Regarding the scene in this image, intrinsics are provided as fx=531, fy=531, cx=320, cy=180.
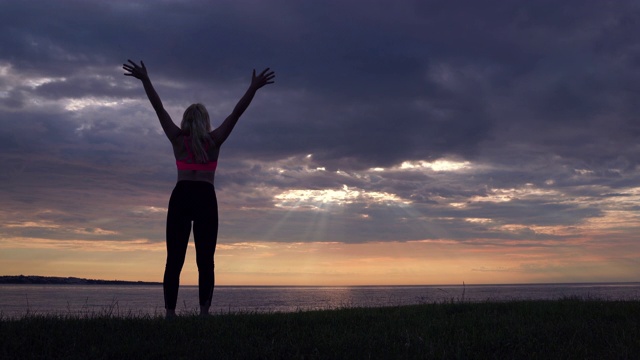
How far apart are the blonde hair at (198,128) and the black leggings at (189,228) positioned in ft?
1.65

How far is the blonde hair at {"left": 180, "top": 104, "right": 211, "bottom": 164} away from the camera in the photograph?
8828 mm

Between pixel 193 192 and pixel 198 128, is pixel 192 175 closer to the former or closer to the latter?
pixel 193 192

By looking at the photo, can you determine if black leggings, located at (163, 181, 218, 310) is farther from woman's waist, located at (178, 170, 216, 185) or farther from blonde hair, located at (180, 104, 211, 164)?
blonde hair, located at (180, 104, 211, 164)

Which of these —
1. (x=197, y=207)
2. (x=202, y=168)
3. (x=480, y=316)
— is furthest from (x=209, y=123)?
(x=480, y=316)

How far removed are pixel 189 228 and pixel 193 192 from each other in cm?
67

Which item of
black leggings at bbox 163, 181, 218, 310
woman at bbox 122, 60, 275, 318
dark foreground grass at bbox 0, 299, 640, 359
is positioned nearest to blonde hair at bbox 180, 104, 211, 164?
woman at bbox 122, 60, 275, 318

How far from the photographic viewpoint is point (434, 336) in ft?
26.0

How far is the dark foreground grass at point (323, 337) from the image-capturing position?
6.85m

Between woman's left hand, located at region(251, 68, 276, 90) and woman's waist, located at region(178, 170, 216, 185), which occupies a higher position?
woman's left hand, located at region(251, 68, 276, 90)

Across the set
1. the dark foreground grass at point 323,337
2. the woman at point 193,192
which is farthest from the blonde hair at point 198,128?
the dark foreground grass at point 323,337

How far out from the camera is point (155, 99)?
30.2 feet

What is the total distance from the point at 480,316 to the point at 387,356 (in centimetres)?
367

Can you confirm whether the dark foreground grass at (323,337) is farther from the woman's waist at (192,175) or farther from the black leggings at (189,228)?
the woman's waist at (192,175)

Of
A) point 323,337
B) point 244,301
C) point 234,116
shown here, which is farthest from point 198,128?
point 244,301
